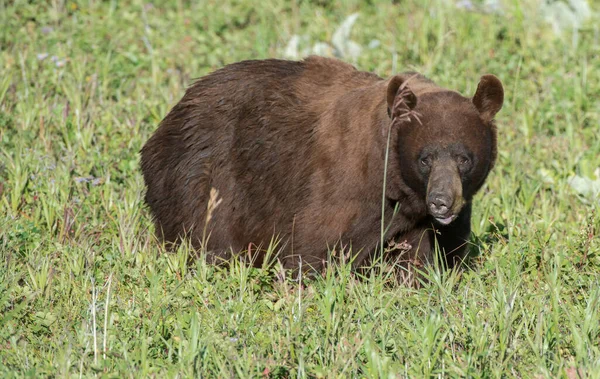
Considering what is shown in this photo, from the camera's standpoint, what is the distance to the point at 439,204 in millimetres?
4566

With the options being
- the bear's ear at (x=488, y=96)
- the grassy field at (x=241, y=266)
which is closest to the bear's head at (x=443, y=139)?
→ the bear's ear at (x=488, y=96)

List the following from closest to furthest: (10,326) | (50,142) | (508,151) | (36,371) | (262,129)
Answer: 1. (36,371)
2. (10,326)
3. (262,129)
4. (50,142)
5. (508,151)

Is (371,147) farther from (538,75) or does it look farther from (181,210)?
(538,75)

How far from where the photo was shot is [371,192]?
16.0 ft

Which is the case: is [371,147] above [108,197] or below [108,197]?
above

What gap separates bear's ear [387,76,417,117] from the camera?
4.69m

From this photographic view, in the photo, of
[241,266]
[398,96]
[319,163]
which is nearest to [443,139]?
[398,96]

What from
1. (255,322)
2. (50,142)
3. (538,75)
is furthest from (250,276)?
(538,75)

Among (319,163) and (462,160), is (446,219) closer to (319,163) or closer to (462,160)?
(462,160)

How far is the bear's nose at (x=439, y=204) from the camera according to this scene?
4551 mm

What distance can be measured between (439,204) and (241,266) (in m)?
0.99

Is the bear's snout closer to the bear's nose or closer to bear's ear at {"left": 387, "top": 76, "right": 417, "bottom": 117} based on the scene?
the bear's nose

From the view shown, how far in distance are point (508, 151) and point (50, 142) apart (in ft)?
10.3

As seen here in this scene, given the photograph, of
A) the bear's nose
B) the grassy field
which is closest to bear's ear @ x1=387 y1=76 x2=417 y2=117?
the bear's nose
